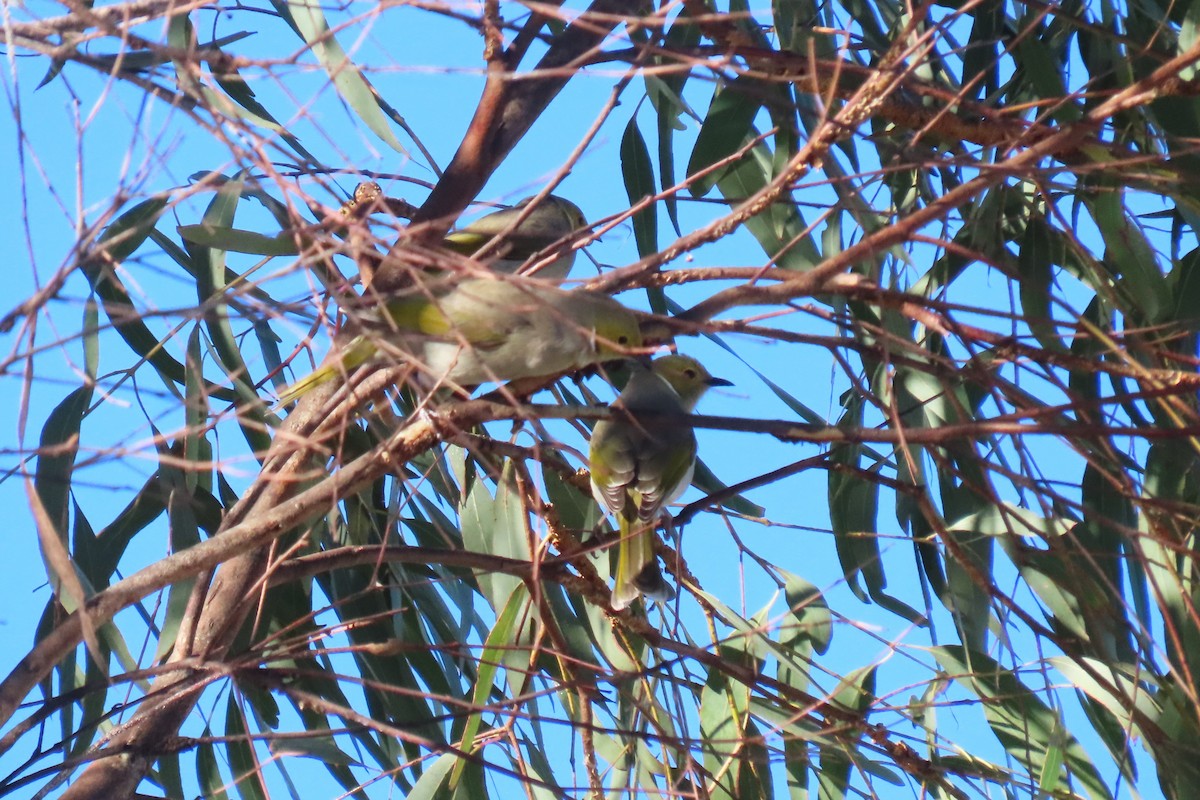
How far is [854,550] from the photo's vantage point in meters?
3.25

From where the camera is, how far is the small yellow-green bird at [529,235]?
423 centimetres

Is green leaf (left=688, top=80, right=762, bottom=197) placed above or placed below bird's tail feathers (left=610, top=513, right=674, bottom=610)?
above

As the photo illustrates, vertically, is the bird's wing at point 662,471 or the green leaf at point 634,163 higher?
the green leaf at point 634,163

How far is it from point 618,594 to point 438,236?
4.09 ft

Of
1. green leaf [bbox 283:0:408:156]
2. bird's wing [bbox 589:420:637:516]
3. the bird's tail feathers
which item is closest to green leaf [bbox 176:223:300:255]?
green leaf [bbox 283:0:408:156]

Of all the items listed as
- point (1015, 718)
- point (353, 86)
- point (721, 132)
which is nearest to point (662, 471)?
point (721, 132)

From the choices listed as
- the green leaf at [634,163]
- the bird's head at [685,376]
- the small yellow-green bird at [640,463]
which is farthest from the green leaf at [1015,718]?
the bird's head at [685,376]

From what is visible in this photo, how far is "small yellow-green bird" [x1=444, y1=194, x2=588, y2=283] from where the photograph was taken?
4234mm

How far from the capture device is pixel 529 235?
3.95 meters

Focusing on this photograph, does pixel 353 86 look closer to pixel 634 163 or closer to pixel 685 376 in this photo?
pixel 634 163

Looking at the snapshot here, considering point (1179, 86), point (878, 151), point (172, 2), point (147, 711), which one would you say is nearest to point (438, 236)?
point (172, 2)

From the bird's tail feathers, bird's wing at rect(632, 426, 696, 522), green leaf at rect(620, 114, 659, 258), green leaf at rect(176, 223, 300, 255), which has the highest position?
green leaf at rect(620, 114, 659, 258)

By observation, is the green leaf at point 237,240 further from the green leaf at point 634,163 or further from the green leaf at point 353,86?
the green leaf at point 634,163

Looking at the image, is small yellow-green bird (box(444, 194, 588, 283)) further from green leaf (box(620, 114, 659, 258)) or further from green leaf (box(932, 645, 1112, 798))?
green leaf (box(932, 645, 1112, 798))
